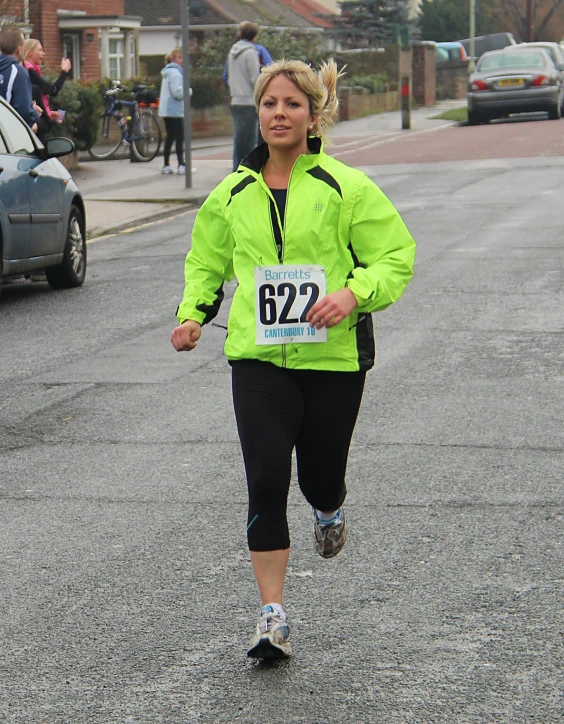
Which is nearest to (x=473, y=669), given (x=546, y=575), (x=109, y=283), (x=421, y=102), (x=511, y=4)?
(x=546, y=575)

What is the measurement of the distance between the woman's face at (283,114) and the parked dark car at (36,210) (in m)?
6.84

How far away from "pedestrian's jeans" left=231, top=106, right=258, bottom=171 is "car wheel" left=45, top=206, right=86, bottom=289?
745cm

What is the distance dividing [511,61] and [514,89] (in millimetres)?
1354

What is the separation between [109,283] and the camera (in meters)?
12.4

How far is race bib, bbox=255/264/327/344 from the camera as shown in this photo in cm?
412

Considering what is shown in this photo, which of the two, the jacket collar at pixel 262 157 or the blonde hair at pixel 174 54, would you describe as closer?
the jacket collar at pixel 262 157

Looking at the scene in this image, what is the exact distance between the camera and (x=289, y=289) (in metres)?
4.14

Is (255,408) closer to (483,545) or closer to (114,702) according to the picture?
(114,702)

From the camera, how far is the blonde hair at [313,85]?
166 inches

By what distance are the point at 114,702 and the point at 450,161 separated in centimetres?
2092

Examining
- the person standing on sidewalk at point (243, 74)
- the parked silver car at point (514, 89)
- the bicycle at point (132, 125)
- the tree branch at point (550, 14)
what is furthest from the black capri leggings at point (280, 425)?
the tree branch at point (550, 14)

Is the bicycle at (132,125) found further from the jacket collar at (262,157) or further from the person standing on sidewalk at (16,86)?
the jacket collar at (262,157)

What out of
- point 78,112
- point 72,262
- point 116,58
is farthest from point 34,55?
point 116,58

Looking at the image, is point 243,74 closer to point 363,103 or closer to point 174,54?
point 174,54
